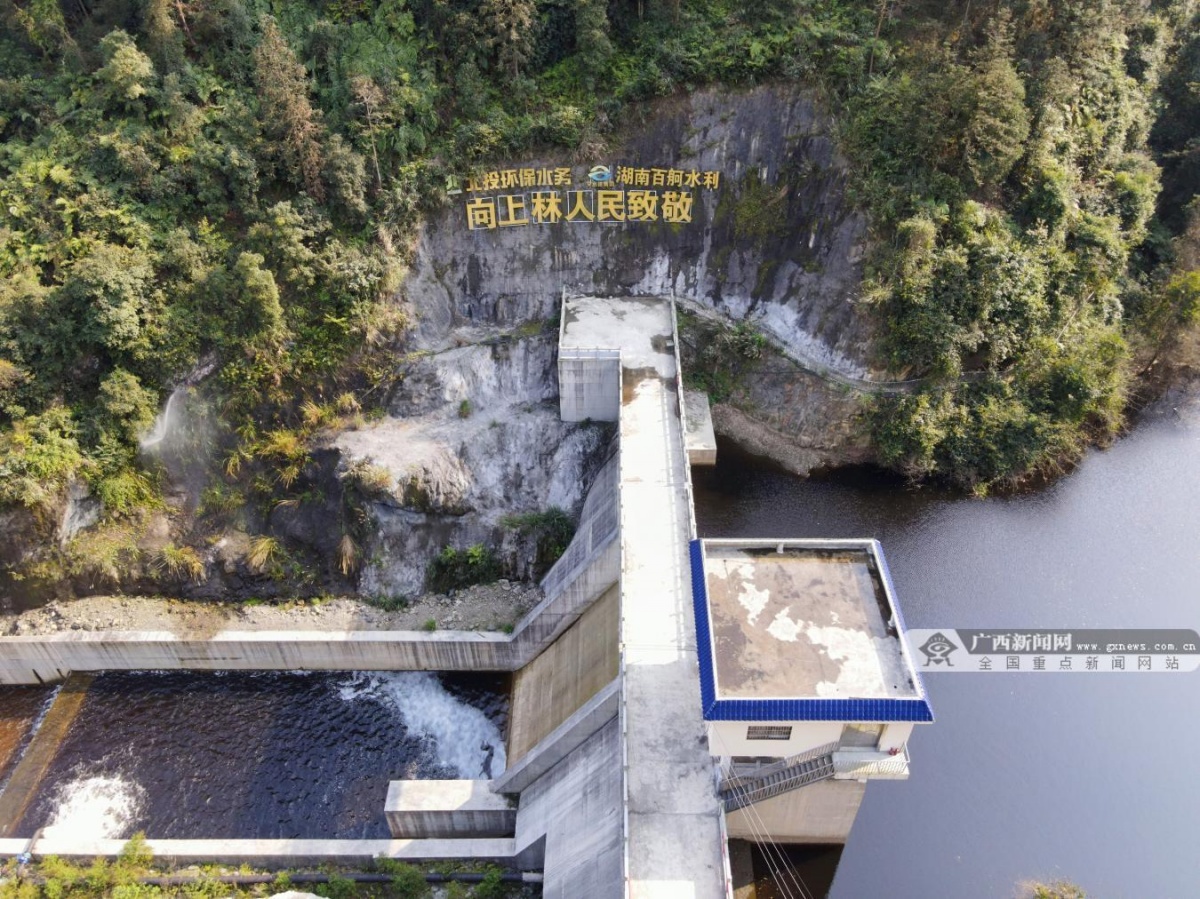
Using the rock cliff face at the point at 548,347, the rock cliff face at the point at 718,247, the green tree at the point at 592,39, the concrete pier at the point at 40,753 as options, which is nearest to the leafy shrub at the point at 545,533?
the rock cliff face at the point at 548,347

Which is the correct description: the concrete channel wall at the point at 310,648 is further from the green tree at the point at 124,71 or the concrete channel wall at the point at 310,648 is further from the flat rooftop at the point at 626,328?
the green tree at the point at 124,71

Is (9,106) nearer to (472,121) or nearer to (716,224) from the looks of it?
(472,121)

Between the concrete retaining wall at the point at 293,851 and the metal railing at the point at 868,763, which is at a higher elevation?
the metal railing at the point at 868,763

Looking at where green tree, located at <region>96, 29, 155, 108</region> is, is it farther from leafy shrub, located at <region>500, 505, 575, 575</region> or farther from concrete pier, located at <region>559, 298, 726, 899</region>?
leafy shrub, located at <region>500, 505, 575, 575</region>

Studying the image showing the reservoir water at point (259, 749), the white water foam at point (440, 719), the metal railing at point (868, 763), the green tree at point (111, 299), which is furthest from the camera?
the green tree at point (111, 299)

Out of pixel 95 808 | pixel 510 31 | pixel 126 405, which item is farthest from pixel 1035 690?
pixel 126 405
